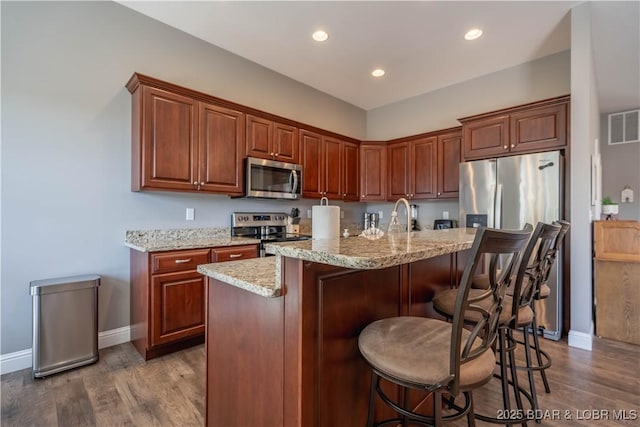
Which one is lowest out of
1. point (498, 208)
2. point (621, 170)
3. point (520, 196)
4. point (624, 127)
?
point (498, 208)

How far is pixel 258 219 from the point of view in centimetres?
365

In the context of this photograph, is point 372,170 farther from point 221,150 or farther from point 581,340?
point 581,340

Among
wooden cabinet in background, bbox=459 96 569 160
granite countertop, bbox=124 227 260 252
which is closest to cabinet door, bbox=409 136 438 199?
wooden cabinet in background, bbox=459 96 569 160

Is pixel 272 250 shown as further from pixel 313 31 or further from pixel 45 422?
pixel 313 31

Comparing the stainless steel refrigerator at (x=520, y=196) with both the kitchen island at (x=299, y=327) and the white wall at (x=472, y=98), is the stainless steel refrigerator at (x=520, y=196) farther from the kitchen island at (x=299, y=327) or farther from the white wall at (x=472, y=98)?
the kitchen island at (x=299, y=327)

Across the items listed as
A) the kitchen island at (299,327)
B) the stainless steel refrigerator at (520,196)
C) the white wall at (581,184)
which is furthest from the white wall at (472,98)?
the kitchen island at (299,327)

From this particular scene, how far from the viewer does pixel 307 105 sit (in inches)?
173

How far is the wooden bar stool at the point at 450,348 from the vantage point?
894 millimetres

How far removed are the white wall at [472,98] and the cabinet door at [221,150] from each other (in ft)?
9.26

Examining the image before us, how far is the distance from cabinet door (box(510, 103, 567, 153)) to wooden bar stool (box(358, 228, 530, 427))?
2.60 metres

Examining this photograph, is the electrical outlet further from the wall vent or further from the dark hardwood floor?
the wall vent

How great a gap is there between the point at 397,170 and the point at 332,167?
3.51ft

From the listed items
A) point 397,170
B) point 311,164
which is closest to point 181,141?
point 311,164

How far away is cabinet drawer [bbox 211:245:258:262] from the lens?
2.66m
